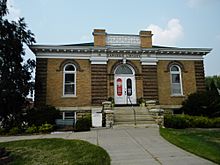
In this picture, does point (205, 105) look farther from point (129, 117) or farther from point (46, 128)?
point (46, 128)

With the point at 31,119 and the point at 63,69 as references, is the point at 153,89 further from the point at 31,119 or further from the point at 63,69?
the point at 31,119

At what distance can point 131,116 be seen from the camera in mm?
16562

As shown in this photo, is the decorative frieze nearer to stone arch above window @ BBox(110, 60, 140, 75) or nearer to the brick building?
the brick building

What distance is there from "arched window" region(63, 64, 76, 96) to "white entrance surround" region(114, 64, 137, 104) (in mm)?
3427

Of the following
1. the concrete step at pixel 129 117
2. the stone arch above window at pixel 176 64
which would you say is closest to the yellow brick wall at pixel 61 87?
the concrete step at pixel 129 117

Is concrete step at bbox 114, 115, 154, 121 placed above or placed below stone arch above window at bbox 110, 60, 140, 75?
below


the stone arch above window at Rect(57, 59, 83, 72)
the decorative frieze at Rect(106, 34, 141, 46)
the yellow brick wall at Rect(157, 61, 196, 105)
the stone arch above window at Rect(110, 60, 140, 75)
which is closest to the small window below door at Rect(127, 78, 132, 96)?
the stone arch above window at Rect(110, 60, 140, 75)

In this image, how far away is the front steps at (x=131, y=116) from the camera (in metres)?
15.9

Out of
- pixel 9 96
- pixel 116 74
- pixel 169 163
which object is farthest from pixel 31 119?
pixel 169 163

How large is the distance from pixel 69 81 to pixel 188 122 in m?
9.76

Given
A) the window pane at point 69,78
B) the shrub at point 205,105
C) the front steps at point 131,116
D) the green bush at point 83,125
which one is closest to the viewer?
the green bush at point 83,125

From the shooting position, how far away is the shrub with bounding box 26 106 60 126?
15.9 m

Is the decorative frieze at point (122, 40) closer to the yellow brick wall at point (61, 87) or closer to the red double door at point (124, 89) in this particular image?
the red double door at point (124, 89)

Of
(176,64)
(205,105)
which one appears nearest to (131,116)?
(205,105)
